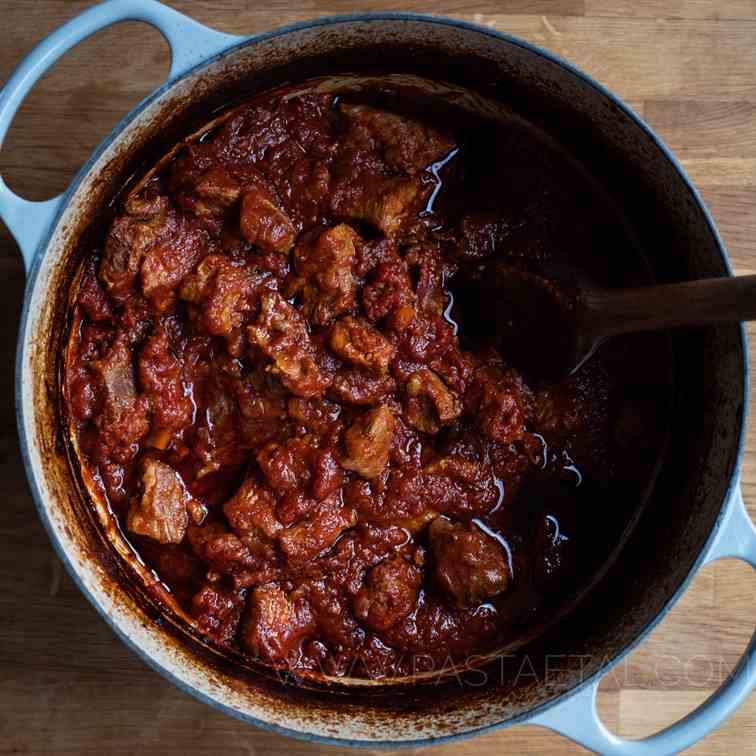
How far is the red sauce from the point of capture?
2.65 m

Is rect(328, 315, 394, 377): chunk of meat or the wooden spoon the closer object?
the wooden spoon

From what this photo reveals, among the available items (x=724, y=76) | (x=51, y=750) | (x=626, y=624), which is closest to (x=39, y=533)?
(x=51, y=750)

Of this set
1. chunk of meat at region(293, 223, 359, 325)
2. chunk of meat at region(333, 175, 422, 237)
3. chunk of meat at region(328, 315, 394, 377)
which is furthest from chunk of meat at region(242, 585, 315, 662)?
chunk of meat at region(333, 175, 422, 237)

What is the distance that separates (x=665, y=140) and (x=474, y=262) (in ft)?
2.75

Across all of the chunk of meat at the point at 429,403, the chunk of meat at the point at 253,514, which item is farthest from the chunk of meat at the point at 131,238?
the chunk of meat at the point at 429,403

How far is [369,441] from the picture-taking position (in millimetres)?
2607

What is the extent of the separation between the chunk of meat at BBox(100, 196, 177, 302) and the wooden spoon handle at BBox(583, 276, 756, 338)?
4.42ft

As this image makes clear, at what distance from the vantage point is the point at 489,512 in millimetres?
2836

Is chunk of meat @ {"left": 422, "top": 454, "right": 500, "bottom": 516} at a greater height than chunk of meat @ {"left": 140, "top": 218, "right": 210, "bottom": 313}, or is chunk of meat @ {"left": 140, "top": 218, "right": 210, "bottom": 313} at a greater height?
chunk of meat @ {"left": 140, "top": 218, "right": 210, "bottom": 313}

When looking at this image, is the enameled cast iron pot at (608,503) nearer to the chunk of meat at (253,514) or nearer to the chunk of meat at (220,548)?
the chunk of meat at (220,548)

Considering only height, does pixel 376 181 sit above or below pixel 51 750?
above

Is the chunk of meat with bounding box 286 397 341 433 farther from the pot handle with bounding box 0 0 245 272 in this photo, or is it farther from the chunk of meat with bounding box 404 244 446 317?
the pot handle with bounding box 0 0 245 272

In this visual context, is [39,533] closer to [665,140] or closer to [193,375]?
[193,375]

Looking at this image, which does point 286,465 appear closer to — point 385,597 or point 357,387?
point 357,387
